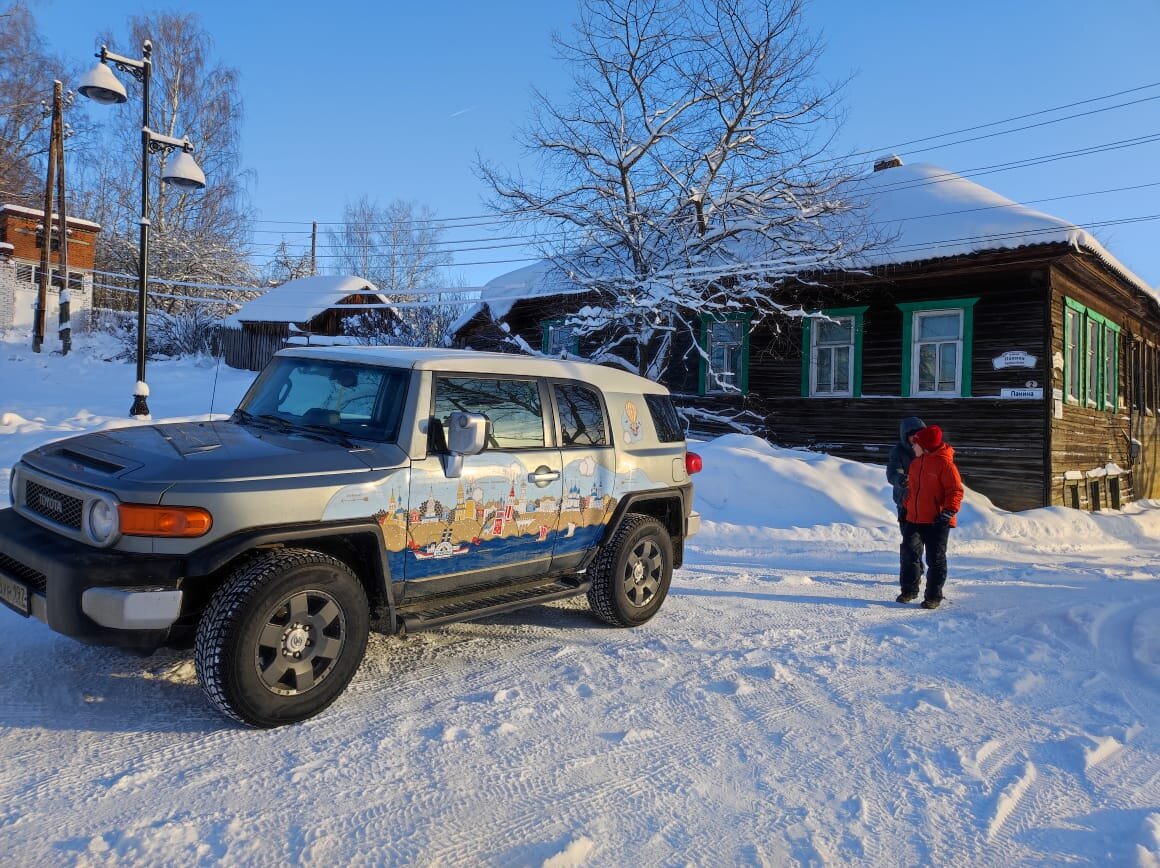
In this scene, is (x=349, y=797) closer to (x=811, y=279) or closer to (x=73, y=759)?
(x=73, y=759)

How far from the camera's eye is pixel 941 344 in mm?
14914

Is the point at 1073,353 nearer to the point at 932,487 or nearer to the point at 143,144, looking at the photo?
the point at 932,487

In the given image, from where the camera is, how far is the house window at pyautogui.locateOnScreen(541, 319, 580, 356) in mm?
19906

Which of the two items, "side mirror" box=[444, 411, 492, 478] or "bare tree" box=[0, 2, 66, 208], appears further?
"bare tree" box=[0, 2, 66, 208]

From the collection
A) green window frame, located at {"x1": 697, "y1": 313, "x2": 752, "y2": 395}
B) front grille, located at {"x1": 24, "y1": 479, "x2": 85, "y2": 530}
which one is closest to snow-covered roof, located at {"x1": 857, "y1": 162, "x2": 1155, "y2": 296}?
green window frame, located at {"x1": 697, "y1": 313, "x2": 752, "y2": 395}

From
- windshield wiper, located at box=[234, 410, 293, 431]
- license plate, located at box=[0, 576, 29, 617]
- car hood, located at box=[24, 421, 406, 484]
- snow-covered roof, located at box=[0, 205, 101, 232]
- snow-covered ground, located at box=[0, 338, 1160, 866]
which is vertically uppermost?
snow-covered roof, located at box=[0, 205, 101, 232]

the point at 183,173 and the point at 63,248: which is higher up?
the point at 63,248

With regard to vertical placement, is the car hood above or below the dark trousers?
above

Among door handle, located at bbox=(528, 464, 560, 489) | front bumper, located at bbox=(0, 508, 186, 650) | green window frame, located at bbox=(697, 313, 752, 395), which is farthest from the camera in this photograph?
green window frame, located at bbox=(697, 313, 752, 395)

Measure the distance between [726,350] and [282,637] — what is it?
50.1 ft

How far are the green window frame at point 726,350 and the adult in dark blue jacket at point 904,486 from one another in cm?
946

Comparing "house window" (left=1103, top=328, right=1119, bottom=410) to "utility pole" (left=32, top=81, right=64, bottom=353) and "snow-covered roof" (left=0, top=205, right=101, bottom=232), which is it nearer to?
"utility pole" (left=32, top=81, right=64, bottom=353)

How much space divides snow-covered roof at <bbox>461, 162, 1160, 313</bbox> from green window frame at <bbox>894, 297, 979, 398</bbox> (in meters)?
1.18

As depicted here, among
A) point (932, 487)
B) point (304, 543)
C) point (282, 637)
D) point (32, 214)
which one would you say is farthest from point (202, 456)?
point (32, 214)
